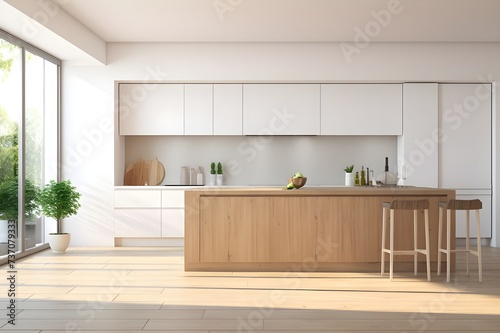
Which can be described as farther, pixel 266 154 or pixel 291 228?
pixel 266 154

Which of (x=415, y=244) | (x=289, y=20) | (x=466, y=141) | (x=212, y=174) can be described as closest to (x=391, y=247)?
(x=415, y=244)

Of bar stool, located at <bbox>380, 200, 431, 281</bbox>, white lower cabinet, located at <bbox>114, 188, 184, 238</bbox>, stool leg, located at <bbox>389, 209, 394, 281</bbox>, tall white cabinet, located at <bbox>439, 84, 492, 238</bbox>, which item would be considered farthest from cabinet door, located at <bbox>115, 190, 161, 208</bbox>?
tall white cabinet, located at <bbox>439, 84, 492, 238</bbox>

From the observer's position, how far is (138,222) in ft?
27.4

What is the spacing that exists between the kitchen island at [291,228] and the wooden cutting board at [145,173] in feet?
9.14

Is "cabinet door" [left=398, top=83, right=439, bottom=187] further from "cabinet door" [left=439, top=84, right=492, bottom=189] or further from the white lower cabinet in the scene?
the white lower cabinet

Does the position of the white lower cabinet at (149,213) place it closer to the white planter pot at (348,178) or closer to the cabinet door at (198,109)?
the cabinet door at (198,109)

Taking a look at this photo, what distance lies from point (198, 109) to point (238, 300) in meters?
4.13

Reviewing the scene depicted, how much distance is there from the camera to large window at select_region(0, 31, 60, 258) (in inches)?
260

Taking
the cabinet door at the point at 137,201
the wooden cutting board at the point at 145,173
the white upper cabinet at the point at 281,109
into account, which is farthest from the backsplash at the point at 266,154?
the cabinet door at the point at 137,201

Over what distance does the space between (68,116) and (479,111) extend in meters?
5.72

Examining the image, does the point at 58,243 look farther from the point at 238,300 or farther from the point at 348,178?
the point at 348,178

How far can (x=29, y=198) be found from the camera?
24.2ft

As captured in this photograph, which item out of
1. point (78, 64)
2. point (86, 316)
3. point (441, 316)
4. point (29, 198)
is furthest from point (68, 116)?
point (441, 316)

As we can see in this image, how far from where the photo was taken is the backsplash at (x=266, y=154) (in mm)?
8891
